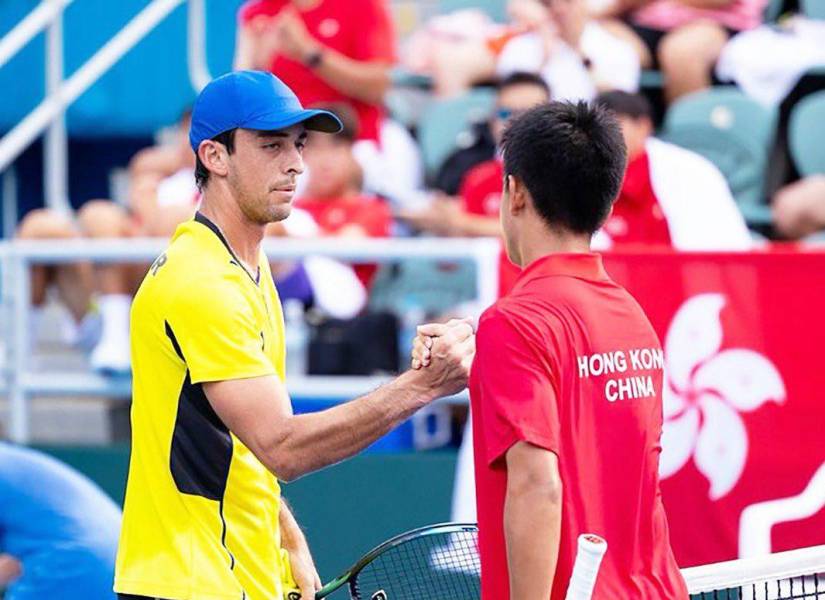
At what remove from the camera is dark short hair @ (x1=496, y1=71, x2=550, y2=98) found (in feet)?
25.0

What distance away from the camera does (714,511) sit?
17.8ft

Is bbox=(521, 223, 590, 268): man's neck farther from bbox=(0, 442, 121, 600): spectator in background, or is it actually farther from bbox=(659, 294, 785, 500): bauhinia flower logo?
bbox=(0, 442, 121, 600): spectator in background

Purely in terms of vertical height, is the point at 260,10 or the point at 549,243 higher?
the point at 260,10

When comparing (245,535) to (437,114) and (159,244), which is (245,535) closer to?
(159,244)

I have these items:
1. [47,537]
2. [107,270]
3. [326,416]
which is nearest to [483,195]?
[107,270]

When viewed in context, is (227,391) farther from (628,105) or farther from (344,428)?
(628,105)

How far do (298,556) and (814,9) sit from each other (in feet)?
19.0

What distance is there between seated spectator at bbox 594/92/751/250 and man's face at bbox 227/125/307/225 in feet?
9.14

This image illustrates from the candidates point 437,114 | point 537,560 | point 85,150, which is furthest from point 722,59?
point 537,560

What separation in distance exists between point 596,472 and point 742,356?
9.22 ft

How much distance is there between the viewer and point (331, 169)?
7555 millimetres

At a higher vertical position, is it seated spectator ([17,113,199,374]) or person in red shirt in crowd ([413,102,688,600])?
seated spectator ([17,113,199,374])

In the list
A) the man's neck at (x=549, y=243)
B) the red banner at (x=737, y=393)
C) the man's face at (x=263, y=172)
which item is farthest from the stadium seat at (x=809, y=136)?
the man's neck at (x=549, y=243)

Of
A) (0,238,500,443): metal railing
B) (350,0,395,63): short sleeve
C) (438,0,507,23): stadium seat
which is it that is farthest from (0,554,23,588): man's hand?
(438,0,507,23): stadium seat
